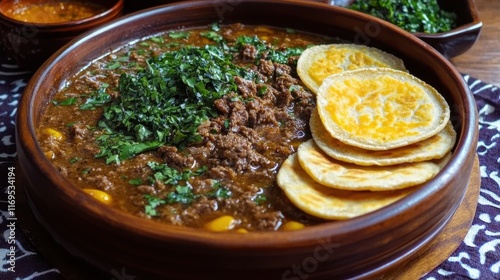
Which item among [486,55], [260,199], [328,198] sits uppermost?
[328,198]

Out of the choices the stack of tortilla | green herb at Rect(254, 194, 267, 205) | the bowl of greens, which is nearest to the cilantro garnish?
green herb at Rect(254, 194, 267, 205)

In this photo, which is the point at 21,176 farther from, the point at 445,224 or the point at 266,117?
the point at 445,224

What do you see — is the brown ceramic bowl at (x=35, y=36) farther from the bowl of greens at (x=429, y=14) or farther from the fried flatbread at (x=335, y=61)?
the bowl of greens at (x=429, y=14)

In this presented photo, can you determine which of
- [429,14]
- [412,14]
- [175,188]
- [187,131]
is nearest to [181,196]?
[175,188]

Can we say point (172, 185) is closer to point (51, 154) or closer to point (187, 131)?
point (187, 131)

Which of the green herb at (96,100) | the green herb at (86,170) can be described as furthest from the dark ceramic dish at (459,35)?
the green herb at (86,170)

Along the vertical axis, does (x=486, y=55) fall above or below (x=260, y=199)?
below
